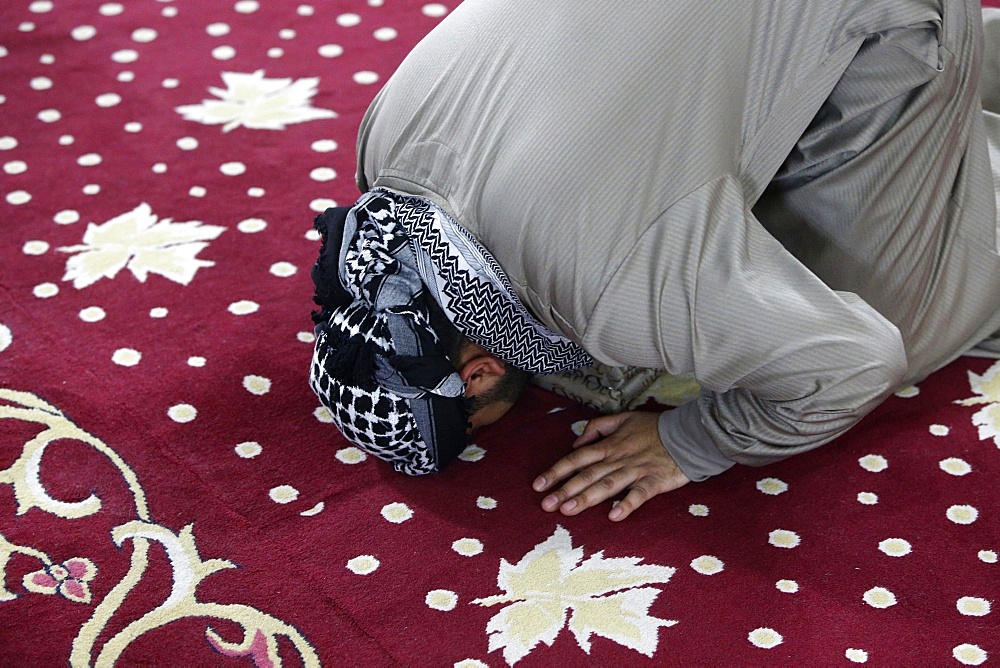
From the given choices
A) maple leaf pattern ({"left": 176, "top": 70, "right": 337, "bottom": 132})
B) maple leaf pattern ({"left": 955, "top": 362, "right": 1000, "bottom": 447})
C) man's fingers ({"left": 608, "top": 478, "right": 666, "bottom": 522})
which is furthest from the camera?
maple leaf pattern ({"left": 176, "top": 70, "right": 337, "bottom": 132})

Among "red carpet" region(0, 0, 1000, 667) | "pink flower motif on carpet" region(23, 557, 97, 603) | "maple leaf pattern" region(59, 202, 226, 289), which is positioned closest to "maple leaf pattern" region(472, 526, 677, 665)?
"red carpet" region(0, 0, 1000, 667)

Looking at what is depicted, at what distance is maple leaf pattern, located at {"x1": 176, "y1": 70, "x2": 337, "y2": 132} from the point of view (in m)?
2.29

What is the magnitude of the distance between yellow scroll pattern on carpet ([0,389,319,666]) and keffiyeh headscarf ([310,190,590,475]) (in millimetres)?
259

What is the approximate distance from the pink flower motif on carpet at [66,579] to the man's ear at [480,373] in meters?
0.53

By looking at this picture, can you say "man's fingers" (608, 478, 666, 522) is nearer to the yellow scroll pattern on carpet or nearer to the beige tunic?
the beige tunic

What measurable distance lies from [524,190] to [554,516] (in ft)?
1.54

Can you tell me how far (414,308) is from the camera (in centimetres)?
133

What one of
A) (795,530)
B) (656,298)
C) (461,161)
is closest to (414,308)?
(461,161)

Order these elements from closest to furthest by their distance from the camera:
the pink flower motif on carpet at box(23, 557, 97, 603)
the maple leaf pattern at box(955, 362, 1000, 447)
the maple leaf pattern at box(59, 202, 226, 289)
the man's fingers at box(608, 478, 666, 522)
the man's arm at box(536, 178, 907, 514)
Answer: the man's arm at box(536, 178, 907, 514)
the pink flower motif on carpet at box(23, 557, 97, 603)
the man's fingers at box(608, 478, 666, 522)
the maple leaf pattern at box(955, 362, 1000, 447)
the maple leaf pattern at box(59, 202, 226, 289)

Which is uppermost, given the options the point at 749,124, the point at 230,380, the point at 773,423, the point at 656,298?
the point at 749,124

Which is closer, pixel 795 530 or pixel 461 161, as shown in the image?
pixel 461 161

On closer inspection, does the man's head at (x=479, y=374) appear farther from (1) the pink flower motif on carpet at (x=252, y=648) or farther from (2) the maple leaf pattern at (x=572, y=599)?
(1) the pink flower motif on carpet at (x=252, y=648)

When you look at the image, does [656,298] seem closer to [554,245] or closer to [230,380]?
[554,245]

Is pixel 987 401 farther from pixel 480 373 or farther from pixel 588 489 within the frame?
pixel 480 373
